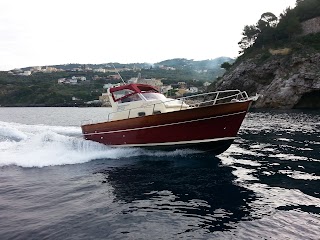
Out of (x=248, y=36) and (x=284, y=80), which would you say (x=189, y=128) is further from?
(x=248, y=36)

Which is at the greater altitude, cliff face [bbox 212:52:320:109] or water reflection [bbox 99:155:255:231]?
cliff face [bbox 212:52:320:109]

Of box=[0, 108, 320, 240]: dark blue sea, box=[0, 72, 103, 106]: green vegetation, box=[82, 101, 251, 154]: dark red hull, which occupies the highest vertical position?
box=[82, 101, 251, 154]: dark red hull

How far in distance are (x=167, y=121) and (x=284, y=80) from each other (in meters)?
43.5

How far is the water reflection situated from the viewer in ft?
25.3

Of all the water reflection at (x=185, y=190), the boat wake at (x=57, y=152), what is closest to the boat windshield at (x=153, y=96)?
the boat wake at (x=57, y=152)

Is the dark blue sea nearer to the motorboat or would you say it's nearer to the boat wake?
the boat wake

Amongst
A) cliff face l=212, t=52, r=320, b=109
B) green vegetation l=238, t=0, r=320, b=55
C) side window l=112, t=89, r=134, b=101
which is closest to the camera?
side window l=112, t=89, r=134, b=101

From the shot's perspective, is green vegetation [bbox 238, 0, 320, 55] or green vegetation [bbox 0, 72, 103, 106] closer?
green vegetation [bbox 238, 0, 320, 55]

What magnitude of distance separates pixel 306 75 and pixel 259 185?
44.6 m

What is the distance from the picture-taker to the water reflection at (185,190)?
25.3 feet

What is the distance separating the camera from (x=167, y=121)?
13539 millimetres

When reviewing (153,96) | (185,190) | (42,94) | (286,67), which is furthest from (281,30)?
(42,94)

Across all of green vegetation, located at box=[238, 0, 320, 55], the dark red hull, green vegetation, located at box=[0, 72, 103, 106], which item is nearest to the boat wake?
the dark red hull

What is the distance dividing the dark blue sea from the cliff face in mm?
33901
